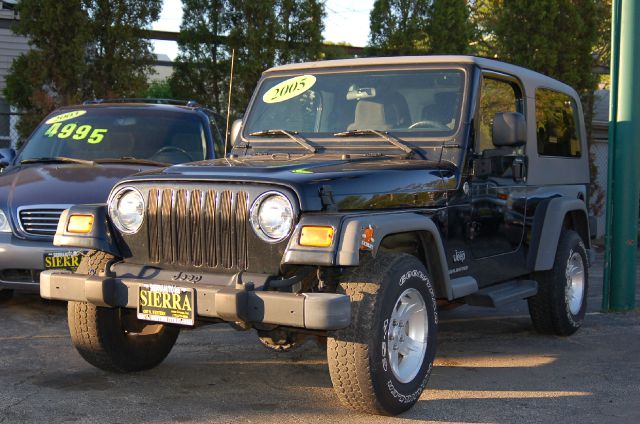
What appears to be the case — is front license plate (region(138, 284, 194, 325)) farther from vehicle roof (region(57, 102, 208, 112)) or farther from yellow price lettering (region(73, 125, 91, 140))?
vehicle roof (region(57, 102, 208, 112))

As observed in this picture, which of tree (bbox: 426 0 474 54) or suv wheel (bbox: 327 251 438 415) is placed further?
tree (bbox: 426 0 474 54)

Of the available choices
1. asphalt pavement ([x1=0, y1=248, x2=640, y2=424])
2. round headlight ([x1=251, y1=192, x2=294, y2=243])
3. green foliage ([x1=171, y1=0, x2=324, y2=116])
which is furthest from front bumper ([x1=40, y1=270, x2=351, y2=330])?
green foliage ([x1=171, y1=0, x2=324, y2=116])

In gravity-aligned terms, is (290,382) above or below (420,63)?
below

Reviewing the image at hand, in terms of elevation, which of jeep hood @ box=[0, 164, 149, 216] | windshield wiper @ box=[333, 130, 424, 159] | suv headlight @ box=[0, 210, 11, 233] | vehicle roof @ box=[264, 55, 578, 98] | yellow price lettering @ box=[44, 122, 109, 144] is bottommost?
suv headlight @ box=[0, 210, 11, 233]

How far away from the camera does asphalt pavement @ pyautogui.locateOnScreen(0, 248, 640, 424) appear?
456cm

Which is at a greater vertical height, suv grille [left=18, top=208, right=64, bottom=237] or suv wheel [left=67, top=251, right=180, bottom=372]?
suv grille [left=18, top=208, right=64, bottom=237]

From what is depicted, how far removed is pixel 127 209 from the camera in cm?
477

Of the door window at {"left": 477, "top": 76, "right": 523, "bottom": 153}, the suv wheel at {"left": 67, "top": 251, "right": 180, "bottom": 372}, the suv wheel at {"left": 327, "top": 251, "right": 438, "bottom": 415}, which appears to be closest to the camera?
the suv wheel at {"left": 327, "top": 251, "right": 438, "bottom": 415}

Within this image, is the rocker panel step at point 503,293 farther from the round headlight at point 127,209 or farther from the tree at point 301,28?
the tree at point 301,28

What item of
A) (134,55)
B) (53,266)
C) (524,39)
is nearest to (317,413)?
(53,266)

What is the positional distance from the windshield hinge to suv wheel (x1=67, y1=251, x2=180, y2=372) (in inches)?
53.0

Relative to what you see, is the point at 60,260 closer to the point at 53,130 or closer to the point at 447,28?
the point at 53,130

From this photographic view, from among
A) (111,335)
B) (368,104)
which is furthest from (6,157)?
(368,104)

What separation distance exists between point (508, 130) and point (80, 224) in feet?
8.73
